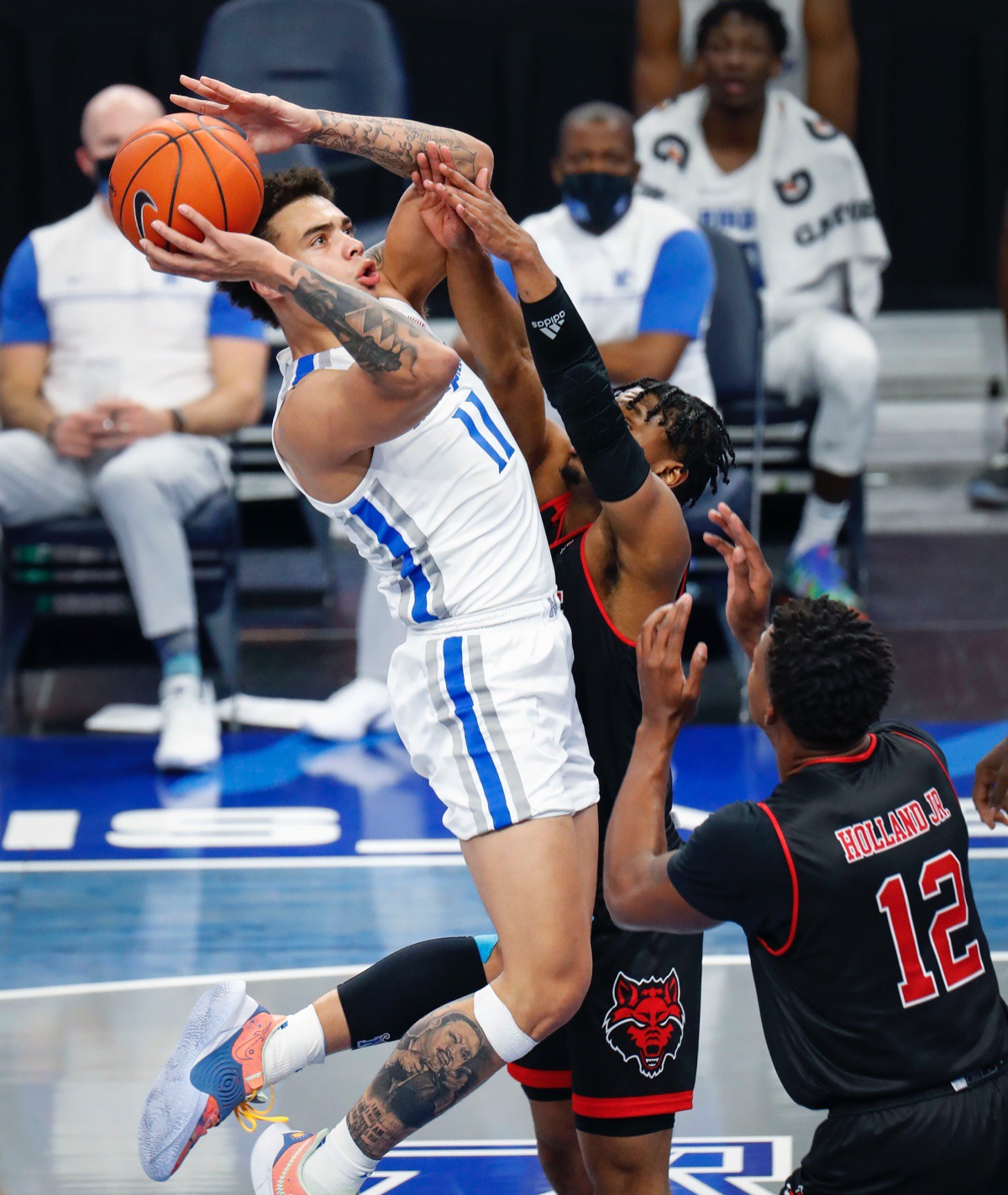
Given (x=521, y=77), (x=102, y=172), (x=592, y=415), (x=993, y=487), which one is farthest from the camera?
(x=521, y=77)

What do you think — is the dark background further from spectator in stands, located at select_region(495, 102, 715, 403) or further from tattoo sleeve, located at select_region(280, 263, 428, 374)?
tattoo sleeve, located at select_region(280, 263, 428, 374)

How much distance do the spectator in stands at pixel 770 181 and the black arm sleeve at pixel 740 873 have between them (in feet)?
14.8

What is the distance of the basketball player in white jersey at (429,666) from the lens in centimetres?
275

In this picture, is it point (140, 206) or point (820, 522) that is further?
point (820, 522)

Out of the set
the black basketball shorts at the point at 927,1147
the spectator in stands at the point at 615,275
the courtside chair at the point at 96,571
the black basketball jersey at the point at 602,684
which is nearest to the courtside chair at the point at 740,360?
the spectator in stands at the point at 615,275

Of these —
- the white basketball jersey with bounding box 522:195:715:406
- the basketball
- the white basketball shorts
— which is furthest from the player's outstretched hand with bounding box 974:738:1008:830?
the white basketball jersey with bounding box 522:195:715:406

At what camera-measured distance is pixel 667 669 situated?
101 inches

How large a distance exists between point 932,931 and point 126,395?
408 centimetres

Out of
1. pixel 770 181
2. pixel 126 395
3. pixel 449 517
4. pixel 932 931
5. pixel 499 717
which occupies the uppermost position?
pixel 449 517

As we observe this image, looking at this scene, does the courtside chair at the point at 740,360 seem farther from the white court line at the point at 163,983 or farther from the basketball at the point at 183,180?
the basketball at the point at 183,180

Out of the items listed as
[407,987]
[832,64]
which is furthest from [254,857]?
[832,64]

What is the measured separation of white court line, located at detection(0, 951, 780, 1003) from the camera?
4039mm

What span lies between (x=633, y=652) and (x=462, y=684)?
11.8 inches

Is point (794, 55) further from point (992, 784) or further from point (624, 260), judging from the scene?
point (992, 784)
